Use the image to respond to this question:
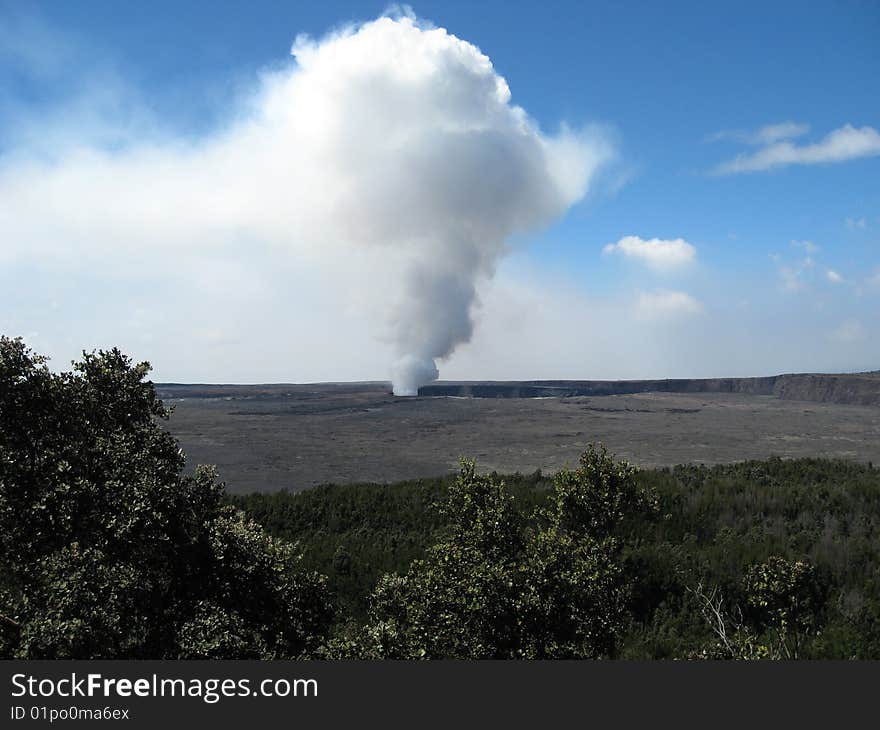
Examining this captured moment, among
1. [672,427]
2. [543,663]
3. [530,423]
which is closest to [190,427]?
[530,423]

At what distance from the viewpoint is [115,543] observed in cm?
1242

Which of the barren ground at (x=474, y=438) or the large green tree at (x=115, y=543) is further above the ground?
the large green tree at (x=115, y=543)

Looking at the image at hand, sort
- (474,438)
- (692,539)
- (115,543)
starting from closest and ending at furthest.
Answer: (115,543), (692,539), (474,438)

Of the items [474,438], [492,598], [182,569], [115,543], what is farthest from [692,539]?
[474,438]

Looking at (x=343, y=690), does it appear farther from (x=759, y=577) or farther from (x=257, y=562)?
(x=759, y=577)

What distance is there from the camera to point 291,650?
13.7 metres

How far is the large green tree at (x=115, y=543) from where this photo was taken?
11.1 meters

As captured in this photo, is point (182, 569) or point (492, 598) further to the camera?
point (182, 569)

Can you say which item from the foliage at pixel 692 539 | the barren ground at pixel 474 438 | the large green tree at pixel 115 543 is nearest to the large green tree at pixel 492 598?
the foliage at pixel 692 539

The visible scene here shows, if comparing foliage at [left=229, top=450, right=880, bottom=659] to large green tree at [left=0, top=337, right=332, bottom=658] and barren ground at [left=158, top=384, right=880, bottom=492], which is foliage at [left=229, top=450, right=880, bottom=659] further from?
barren ground at [left=158, top=384, right=880, bottom=492]

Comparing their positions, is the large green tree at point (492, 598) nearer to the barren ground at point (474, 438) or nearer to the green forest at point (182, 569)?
the green forest at point (182, 569)

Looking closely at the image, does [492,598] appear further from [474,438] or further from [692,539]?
[474,438]

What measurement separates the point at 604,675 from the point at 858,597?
92.7 ft

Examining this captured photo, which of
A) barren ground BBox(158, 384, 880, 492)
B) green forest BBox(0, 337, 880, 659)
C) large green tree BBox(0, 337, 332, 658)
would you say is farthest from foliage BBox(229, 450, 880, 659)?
barren ground BBox(158, 384, 880, 492)
